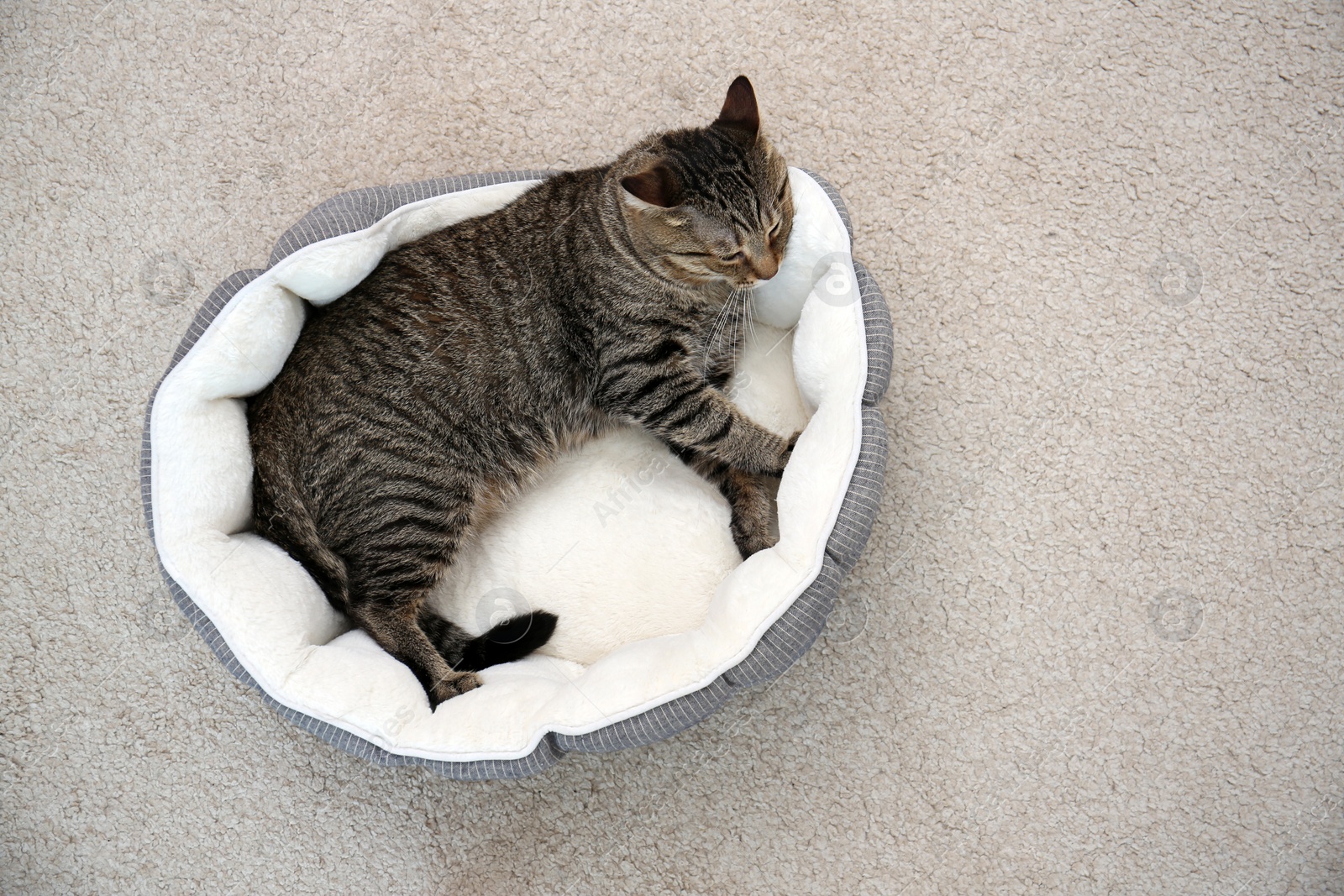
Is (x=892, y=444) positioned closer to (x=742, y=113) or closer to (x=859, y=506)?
(x=859, y=506)

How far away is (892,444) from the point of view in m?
1.76

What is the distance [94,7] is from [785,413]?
1771mm

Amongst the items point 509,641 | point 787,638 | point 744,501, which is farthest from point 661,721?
point 744,501

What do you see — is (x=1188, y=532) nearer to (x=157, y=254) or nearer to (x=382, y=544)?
(x=382, y=544)

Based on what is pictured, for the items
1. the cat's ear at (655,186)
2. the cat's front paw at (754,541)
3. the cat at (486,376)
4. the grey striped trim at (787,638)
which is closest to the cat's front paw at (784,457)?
the cat at (486,376)

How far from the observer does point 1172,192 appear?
6.01 feet

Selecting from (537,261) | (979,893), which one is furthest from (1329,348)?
(537,261)

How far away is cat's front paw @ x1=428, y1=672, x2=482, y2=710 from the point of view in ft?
5.12

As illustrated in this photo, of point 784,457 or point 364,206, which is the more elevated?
point 364,206

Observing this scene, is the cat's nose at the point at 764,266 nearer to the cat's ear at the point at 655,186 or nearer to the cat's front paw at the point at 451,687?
the cat's ear at the point at 655,186

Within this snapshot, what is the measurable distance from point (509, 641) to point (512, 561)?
0.17 m

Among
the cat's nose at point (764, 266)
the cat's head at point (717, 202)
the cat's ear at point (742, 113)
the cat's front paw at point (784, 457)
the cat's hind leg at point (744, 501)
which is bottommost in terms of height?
the cat's hind leg at point (744, 501)

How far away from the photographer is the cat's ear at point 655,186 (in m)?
1.31

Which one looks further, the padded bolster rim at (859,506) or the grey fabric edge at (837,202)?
the grey fabric edge at (837,202)
